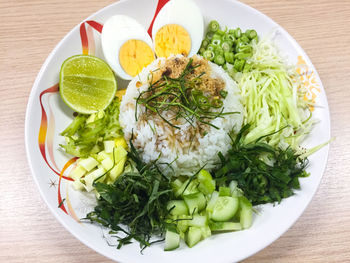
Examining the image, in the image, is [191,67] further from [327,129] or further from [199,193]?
[327,129]

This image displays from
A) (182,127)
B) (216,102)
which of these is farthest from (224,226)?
(216,102)

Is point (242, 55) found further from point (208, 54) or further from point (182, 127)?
point (182, 127)

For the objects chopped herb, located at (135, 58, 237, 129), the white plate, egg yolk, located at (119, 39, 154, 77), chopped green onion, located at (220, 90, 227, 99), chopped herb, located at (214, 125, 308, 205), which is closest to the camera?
the white plate

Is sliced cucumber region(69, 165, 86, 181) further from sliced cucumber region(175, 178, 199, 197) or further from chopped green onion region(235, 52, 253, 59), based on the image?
chopped green onion region(235, 52, 253, 59)

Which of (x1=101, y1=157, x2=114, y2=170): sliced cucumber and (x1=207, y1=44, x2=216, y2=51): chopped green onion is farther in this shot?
(x1=207, y1=44, x2=216, y2=51): chopped green onion

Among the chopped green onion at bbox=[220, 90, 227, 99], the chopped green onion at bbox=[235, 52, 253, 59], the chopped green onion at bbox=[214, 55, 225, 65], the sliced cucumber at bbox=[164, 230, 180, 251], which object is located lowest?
the sliced cucumber at bbox=[164, 230, 180, 251]

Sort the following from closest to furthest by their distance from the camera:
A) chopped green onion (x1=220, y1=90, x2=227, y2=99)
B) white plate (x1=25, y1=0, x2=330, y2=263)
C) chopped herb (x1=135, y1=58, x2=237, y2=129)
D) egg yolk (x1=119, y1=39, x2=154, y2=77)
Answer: white plate (x1=25, y1=0, x2=330, y2=263) < chopped herb (x1=135, y1=58, x2=237, y2=129) < chopped green onion (x1=220, y1=90, x2=227, y2=99) < egg yolk (x1=119, y1=39, x2=154, y2=77)

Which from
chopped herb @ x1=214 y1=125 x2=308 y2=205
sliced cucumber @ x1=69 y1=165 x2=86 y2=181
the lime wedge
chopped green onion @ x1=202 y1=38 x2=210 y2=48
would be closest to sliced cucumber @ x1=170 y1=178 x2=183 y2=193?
chopped herb @ x1=214 y1=125 x2=308 y2=205
